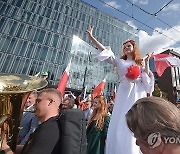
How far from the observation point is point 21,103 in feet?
6.26

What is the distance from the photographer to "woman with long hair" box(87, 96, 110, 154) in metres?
3.71

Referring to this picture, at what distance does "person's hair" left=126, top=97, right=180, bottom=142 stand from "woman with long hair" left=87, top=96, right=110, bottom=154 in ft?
9.08

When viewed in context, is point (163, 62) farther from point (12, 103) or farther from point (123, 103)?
point (12, 103)

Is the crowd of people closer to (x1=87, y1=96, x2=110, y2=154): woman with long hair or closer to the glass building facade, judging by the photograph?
(x1=87, y1=96, x2=110, y2=154): woman with long hair

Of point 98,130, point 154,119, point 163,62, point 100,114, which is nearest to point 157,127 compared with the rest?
point 154,119

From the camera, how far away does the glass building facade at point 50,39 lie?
33875mm

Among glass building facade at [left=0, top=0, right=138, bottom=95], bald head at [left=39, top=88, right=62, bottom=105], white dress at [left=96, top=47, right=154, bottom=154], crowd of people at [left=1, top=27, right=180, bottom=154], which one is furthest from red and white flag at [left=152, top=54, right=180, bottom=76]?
glass building facade at [left=0, top=0, right=138, bottom=95]

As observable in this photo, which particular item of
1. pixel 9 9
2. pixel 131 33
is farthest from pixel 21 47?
pixel 131 33

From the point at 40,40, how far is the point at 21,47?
374 centimetres

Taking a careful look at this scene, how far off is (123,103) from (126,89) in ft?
0.74

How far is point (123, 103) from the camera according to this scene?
291 centimetres

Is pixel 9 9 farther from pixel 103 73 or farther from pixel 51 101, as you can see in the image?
pixel 51 101

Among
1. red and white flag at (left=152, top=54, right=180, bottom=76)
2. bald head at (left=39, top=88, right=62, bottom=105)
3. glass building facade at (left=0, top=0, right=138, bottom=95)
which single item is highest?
glass building facade at (left=0, top=0, right=138, bottom=95)

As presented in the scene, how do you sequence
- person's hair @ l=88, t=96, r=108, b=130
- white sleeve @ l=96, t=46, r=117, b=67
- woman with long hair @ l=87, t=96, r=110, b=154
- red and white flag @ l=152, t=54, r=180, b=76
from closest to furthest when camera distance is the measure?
1. white sleeve @ l=96, t=46, r=117, b=67
2. woman with long hair @ l=87, t=96, r=110, b=154
3. person's hair @ l=88, t=96, r=108, b=130
4. red and white flag @ l=152, t=54, r=180, b=76
